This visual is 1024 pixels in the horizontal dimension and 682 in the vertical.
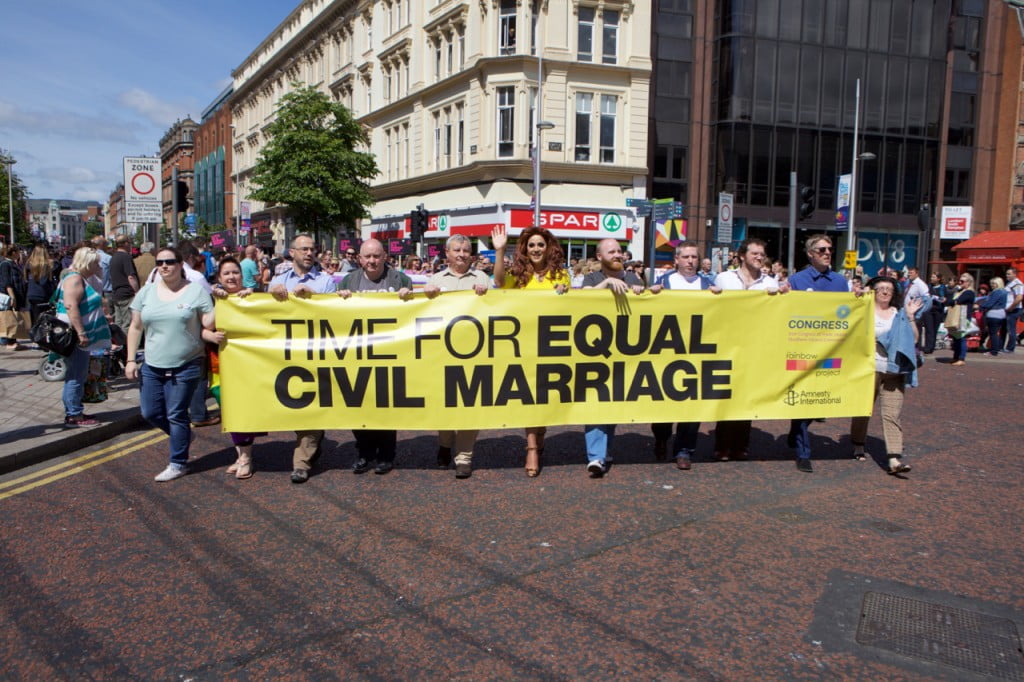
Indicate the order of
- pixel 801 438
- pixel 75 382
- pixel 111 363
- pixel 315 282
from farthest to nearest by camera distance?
pixel 111 363
pixel 75 382
pixel 315 282
pixel 801 438

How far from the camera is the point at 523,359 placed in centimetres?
→ 619

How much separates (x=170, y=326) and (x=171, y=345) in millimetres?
143

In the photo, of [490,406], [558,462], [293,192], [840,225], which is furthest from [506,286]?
[293,192]

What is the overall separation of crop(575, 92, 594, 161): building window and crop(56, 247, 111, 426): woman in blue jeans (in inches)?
1112

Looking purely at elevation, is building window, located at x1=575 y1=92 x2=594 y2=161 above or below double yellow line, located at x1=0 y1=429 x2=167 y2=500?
above

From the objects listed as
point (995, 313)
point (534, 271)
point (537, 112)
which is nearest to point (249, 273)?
point (534, 271)

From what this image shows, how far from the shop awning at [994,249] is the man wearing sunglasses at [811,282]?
68.2 ft

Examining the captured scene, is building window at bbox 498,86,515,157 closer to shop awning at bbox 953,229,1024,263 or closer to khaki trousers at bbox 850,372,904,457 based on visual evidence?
shop awning at bbox 953,229,1024,263

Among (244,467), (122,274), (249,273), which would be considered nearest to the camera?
(244,467)

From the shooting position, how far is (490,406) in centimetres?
615

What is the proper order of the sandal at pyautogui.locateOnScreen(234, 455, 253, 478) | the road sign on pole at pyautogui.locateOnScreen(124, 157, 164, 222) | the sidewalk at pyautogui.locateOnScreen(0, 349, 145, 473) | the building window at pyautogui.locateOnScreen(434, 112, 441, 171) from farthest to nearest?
1. the building window at pyautogui.locateOnScreen(434, 112, 441, 171)
2. the road sign on pole at pyautogui.locateOnScreen(124, 157, 164, 222)
3. the sidewalk at pyautogui.locateOnScreen(0, 349, 145, 473)
4. the sandal at pyautogui.locateOnScreen(234, 455, 253, 478)

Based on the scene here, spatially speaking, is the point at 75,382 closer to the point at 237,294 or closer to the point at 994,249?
the point at 237,294

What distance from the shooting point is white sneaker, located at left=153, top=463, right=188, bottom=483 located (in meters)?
6.02

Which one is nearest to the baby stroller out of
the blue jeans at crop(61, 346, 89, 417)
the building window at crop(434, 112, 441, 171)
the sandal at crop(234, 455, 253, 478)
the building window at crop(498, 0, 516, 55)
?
the blue jeans at crop(61, 346, 89, 417)
